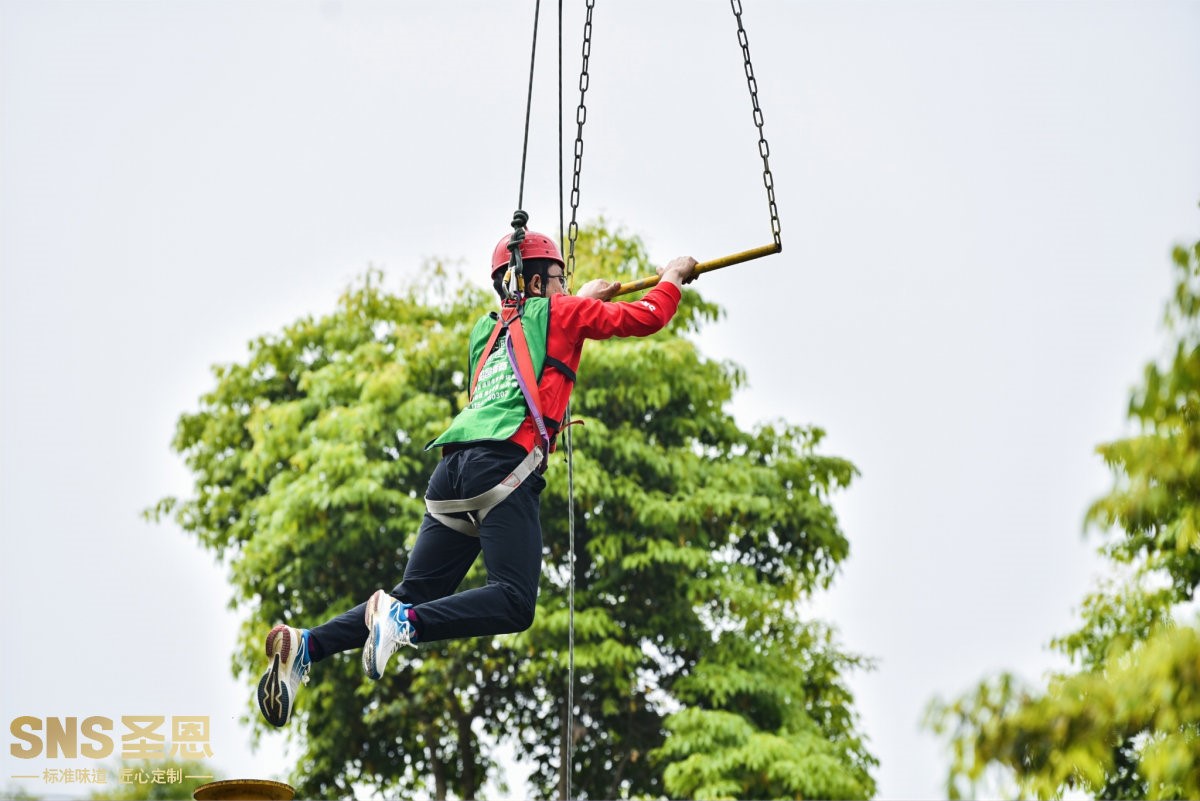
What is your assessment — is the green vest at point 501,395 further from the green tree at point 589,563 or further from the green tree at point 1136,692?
the green tree at point 589,563

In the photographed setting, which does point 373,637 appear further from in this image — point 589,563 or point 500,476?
point 589,563

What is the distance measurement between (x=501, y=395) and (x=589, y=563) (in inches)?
402

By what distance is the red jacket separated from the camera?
5.00m

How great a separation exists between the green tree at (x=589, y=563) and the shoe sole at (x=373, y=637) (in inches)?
352

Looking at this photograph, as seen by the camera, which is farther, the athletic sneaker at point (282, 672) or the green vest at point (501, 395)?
the green vest at point (501, 395)

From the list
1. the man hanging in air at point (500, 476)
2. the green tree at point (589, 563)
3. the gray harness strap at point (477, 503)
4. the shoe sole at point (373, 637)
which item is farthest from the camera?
the green tree at point (589, 563)

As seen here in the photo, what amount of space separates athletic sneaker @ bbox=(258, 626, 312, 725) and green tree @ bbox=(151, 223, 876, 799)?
896 centimetres

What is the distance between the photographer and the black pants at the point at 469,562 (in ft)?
15.8

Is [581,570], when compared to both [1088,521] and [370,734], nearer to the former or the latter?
[370,734]

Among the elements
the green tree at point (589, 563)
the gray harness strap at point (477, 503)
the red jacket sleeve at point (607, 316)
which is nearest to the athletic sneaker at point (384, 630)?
the gray harness strap at point (477, 503)

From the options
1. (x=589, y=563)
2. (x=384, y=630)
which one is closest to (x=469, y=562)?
(x=384, y=630)

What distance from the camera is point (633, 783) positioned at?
14750 millimetres

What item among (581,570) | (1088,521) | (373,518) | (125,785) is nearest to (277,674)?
(1088,521)

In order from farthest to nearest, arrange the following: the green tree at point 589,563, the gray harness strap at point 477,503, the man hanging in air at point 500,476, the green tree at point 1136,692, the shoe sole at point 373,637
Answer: the green tree at point 589,563, the gray harness strap at point 477,503, the man hanging in air at point 500,476, the shoe sole at point 373,637, the green tree at point 1136,692
